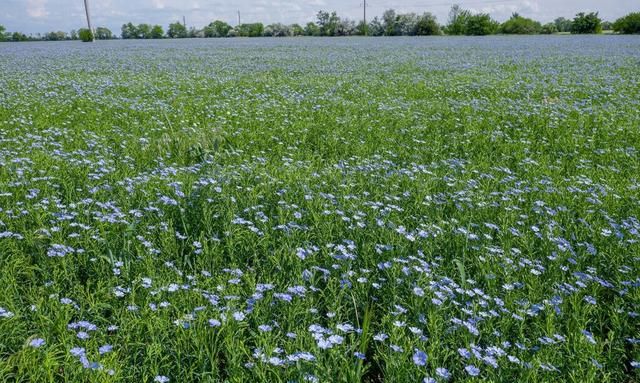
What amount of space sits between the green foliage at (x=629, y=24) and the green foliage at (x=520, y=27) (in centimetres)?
1185

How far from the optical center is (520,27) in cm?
7862

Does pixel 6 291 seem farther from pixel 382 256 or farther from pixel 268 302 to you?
pixel 382 256

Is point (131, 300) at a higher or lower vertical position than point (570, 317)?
higher

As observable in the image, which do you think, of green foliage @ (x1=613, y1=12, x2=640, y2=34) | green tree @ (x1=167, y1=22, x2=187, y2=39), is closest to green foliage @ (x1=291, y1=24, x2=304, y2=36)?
green tree @ (x1=167, y1=22, x2=187, y2=39)

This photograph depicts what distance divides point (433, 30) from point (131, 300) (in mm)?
82687

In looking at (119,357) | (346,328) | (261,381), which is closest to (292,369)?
(261,381)

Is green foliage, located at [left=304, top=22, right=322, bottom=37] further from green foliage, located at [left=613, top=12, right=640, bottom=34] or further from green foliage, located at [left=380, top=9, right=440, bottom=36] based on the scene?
green foliage, located at [left=613, top=12, right=640, bottom=34]

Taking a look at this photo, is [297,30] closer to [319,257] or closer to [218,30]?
[218,30]

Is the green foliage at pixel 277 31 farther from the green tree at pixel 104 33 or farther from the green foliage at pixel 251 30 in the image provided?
the green tree at pixel 104 33

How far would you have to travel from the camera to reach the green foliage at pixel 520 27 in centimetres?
7712

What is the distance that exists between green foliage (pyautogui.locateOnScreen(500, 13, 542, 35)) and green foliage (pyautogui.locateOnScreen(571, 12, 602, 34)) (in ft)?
18.5

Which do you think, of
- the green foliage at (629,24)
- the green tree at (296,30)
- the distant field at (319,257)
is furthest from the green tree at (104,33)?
the distant field at (319,257)

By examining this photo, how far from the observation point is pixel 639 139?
7.13m

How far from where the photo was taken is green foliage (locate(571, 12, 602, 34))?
72.1 metres
